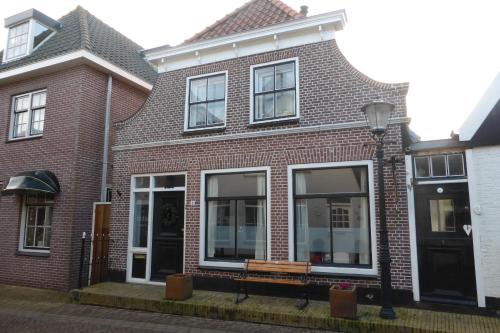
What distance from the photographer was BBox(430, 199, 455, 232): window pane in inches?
297

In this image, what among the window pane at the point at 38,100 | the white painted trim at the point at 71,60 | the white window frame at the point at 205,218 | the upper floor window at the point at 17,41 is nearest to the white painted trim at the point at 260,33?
the white painted trim at the point at 71,60

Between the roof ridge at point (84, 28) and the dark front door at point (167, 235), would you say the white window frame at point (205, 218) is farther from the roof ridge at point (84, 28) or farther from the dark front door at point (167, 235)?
the roof ridge at point (84, 28)

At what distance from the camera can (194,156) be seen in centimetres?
994

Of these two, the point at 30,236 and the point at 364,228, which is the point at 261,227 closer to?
the point at 364,228

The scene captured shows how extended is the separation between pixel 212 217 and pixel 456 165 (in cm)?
567

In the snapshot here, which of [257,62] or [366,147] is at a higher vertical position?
[257,62]

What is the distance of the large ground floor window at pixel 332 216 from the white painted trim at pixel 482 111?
202 centimetres

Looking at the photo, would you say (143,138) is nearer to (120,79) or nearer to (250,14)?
(120,79)

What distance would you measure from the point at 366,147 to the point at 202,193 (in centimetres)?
417

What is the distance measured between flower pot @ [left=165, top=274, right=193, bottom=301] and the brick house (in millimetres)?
951

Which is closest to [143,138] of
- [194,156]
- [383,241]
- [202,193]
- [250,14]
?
[194,156]

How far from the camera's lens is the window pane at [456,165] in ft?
24.8

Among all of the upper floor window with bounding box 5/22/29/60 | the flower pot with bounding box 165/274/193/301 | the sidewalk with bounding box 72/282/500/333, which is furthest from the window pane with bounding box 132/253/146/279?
the upper floor window with bounding box 5/22/29/60

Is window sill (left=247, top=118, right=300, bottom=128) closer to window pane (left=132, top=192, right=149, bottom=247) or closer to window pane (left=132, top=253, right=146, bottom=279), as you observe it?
window pane (left=132, top=192, right=149, bottom=247)
